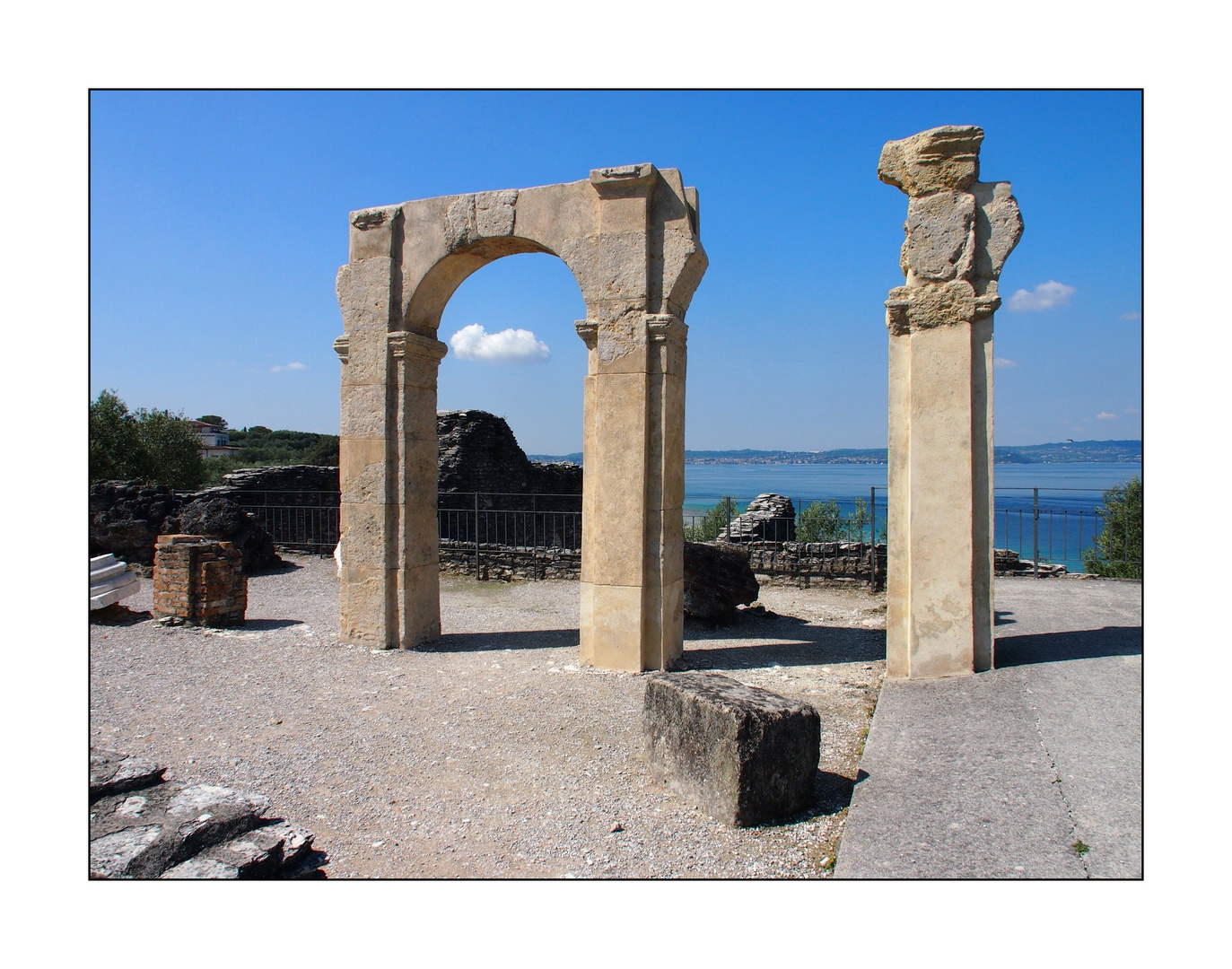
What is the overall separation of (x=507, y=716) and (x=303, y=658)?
2731 millimetres

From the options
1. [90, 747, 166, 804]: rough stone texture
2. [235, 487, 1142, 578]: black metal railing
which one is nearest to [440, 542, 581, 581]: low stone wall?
[235, 487, 1142, 578]: black metal railing

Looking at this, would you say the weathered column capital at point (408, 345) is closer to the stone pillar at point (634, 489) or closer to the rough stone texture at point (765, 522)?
the stone pillar at point (634, 489)

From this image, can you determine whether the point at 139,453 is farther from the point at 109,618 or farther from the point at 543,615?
the point at 543,615

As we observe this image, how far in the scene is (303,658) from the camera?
22.8ft

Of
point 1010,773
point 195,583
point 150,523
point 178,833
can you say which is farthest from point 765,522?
point 178,833

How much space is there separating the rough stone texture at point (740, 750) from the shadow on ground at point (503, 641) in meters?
3.43

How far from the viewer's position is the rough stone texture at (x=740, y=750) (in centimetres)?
359

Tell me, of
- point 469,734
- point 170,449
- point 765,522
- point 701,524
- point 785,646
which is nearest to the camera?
point 469,734

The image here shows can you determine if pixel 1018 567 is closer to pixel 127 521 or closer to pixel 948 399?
pixel 948 399

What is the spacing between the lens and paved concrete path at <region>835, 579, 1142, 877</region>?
2.76m

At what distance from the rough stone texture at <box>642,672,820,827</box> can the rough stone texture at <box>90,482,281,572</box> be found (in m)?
10.3

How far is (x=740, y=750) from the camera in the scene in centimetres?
357

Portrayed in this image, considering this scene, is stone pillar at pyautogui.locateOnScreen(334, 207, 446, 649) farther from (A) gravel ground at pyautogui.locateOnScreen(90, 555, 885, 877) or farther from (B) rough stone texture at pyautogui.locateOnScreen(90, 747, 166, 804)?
(B) rough stone texture at pyautogui.locateOnScreen(90, 747, 166, 804)

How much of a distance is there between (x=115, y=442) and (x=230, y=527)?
44.1 feet
